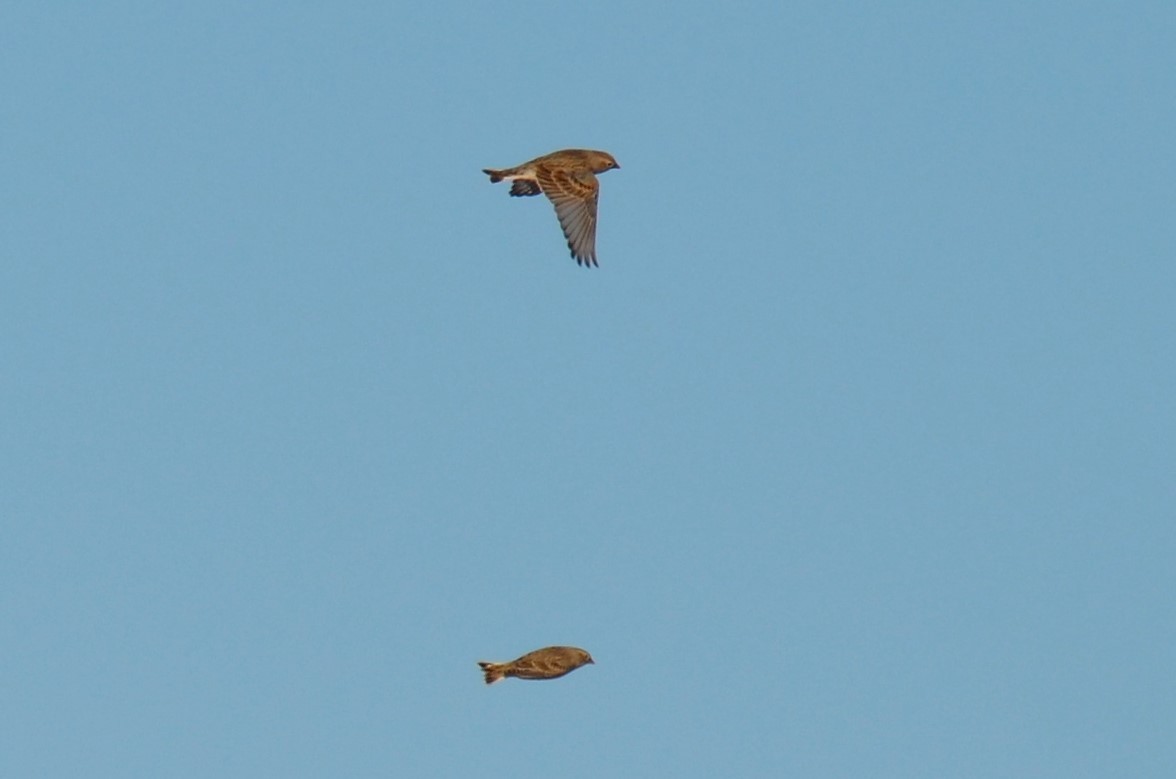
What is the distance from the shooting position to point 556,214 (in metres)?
56.4

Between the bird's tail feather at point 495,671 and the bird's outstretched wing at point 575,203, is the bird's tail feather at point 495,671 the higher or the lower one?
the lower one

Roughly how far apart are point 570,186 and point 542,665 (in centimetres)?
812

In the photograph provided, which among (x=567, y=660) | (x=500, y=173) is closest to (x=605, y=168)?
(x=500, y=173)

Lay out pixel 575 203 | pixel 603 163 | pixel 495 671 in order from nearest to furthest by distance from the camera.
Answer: pixel 575 203 → pixel 495 671 → pixel 603 163

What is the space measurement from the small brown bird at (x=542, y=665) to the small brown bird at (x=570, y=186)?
6931mm

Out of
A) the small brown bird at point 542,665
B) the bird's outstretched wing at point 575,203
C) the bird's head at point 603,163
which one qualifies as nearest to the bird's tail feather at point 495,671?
the small brown bird at point 542,665

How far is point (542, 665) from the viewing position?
5741cm

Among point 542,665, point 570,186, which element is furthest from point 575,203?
point 542,665

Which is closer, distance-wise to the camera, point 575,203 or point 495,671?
point 575,203

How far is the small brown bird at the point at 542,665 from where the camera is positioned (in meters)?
57.3

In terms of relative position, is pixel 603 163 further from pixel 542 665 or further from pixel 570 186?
pixel 542 665

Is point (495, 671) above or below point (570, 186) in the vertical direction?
below

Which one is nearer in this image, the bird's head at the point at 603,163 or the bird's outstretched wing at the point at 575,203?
the bird's outstretched wing at the point at 575,203

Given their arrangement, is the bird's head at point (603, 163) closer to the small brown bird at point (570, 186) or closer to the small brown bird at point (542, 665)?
the small brown bird at point (570, 186)
